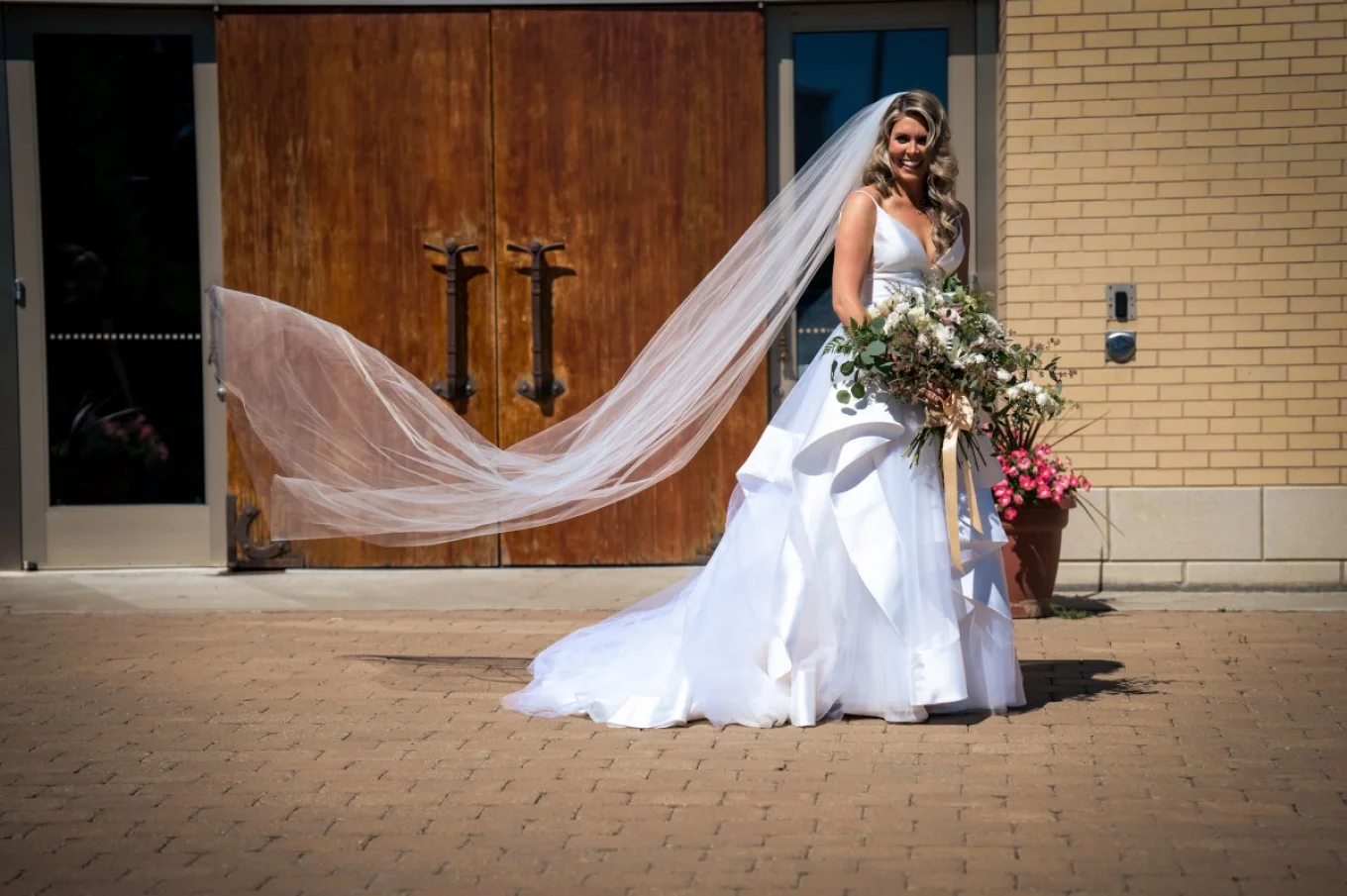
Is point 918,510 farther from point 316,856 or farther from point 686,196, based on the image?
point 686,196

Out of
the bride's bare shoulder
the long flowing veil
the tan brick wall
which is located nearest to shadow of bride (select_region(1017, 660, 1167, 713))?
the long flowing veil

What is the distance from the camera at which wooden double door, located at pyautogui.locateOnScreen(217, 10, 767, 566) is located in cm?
877

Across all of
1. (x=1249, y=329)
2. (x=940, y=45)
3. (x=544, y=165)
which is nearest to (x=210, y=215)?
(x=544, y=165)

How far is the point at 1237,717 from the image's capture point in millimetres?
5480

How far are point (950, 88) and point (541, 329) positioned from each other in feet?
8.28

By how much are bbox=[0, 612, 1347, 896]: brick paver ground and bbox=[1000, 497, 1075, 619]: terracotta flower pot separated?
0.72 meters

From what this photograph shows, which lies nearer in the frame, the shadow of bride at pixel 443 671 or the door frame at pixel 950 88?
the shadow of bride at pixel 443 671

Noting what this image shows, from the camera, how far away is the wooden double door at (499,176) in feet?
28.8

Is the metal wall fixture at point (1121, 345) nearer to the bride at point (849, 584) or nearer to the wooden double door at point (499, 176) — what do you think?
the wooden double door at point (499, 176)

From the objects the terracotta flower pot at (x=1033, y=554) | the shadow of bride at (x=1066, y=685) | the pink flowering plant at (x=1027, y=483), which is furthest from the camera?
the terracotta flower pot at (x=1033, y=554)

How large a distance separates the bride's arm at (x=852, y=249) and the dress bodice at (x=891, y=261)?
0.03 metres

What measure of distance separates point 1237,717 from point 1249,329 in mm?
3215

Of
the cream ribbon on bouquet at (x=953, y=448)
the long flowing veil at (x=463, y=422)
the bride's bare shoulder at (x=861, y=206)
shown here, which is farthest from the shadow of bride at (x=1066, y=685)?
the bride's bare shoulder at (x=861, y=206)

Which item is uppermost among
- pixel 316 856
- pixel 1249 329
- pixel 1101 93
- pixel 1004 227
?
pixel 1101 93
